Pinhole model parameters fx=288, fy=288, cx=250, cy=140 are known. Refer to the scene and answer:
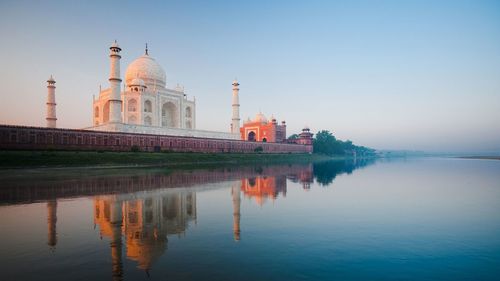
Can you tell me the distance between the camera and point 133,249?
4926 mm

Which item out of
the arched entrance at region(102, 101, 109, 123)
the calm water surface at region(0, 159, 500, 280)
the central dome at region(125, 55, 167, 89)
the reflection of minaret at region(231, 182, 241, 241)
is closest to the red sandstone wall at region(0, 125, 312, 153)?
the arched entrance at region(102, 101, 109, 123)

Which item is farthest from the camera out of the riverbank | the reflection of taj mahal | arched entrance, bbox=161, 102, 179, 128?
arched entrance, bbox=161, 102, 179, 128

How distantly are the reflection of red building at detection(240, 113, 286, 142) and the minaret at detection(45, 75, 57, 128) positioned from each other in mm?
34527

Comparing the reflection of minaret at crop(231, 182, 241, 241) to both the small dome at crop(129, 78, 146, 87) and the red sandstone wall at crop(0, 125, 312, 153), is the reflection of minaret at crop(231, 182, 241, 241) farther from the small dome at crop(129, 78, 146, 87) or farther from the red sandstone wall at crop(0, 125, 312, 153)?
the small dome at crop(129, 78, 146, 87)

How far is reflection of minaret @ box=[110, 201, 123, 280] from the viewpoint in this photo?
4062mm

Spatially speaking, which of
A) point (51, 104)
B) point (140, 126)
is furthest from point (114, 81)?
point (51, 104)

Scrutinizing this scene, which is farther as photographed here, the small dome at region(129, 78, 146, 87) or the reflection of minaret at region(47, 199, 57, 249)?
the small dome at region(129, 78, 146, 87)

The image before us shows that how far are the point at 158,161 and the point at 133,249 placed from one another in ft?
78.9

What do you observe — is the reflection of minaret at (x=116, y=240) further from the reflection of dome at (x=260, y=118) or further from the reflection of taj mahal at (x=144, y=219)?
the reflection of dome at (x=260, y=118)

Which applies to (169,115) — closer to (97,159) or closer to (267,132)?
(267,132)

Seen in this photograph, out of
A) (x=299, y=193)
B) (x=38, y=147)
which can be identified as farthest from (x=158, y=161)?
(x=299, y=193)

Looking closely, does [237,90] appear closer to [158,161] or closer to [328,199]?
[158,161]

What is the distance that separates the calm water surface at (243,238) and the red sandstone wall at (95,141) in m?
15.9

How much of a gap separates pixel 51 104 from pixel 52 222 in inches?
1398
